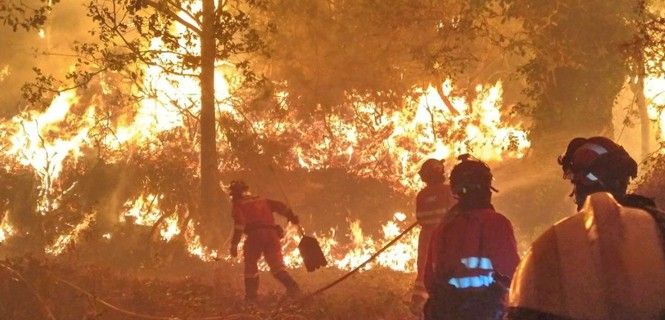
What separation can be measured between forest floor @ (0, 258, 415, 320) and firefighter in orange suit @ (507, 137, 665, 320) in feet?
22.2

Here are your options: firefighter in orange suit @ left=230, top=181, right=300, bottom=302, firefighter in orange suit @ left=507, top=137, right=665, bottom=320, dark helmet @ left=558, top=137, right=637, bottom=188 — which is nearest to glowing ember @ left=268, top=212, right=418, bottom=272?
firefighter in orange suit @ left=230, top=181, right=300, bottom=302

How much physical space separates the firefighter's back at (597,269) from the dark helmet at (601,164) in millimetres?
1163

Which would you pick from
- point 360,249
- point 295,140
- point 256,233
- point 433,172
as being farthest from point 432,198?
point 295,140

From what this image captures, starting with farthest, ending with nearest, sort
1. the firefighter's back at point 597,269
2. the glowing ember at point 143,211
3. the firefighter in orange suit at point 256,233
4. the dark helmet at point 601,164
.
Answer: the glowing ember at point 143,211, the firefighter in orange suit at point 256,233, the dark helmet at point 601,164, the firefighter's back at point 597,269

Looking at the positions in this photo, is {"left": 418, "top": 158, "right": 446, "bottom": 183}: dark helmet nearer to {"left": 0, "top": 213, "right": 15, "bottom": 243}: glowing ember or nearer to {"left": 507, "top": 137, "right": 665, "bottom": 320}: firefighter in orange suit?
{"left": 507, "top": 137, "right": 665, "bottom": 320}: firefighter in orange suit

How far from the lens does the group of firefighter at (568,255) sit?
5.92ft

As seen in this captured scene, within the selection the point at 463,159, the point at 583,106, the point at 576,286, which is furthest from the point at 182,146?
the point at 576,286

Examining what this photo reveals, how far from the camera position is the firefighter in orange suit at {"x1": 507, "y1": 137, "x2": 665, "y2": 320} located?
5.83ft

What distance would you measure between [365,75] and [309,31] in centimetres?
190

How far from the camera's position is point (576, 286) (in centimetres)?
185

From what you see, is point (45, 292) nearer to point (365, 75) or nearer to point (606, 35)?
point (365, 75)

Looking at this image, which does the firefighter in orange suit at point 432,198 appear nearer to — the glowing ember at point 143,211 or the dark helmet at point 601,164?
the dark helmet at point 601,164

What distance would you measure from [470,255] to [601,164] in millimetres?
1340

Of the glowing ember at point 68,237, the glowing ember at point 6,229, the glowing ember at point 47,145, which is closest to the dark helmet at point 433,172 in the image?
the glowing ember at point 68,237
